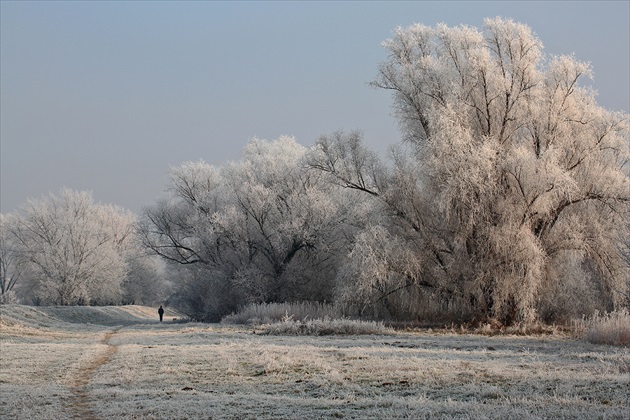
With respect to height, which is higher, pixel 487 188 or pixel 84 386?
pixel 487 188

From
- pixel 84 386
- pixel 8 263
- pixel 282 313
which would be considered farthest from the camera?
pixel 8 263

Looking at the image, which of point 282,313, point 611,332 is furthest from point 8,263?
point 611,332

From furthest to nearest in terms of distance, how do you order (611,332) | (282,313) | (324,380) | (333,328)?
(282,313) → (333,328) → (611,332) → (324,380)

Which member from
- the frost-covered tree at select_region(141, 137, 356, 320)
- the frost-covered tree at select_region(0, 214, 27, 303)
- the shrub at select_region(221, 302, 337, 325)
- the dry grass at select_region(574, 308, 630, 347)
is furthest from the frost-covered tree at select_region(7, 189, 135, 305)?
the dry grass at select_region(574, 308, 630, 347)

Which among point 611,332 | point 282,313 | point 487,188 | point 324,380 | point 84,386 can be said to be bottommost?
point 84,386

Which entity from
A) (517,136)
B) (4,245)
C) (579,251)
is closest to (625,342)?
(579,251)

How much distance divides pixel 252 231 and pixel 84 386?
35.7 m

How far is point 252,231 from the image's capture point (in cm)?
4988

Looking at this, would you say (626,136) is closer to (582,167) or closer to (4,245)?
(582,167)

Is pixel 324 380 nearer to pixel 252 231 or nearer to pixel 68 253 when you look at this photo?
pixel 252 231

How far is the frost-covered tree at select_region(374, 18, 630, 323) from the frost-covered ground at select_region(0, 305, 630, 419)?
20.5 ft

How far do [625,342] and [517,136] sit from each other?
47.0 ft

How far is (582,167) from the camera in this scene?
3003cm

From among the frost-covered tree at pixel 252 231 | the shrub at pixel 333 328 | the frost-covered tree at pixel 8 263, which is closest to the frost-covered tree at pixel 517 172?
the shrub at pixel 333 328
